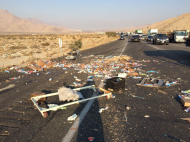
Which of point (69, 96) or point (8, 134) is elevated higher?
point (69, 96)

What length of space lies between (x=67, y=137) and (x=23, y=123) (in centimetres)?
124

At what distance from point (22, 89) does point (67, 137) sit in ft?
12.5

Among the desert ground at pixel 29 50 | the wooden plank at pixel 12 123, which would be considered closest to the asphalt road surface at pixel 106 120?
the wooden plank at pixel 12 123

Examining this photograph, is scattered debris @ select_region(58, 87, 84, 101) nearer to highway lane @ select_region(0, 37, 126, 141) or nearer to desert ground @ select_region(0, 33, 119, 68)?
highway lane @ select_region(0, 37, 126, 141)

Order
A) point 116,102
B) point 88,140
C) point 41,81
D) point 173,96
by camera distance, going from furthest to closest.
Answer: point 41,81
point 173,96
point 116,102
point 88,140

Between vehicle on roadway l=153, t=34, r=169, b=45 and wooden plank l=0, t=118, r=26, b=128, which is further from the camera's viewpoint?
vehicle on roadway l=153, t=34, r=169, b=45

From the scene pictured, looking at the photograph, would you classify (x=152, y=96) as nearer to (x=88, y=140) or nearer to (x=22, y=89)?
(x=88, y=140)

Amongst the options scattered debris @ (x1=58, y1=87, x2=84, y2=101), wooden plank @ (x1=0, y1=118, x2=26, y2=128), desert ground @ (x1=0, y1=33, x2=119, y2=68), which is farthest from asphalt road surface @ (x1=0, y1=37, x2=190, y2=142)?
desert ground @ (x1=0, y1=33, x2=119, y2=68)

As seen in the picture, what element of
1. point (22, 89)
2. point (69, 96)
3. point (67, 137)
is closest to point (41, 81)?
point (22, 89)

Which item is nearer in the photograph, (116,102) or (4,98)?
(116,102)

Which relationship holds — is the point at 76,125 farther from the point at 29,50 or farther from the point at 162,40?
the point at 162,40

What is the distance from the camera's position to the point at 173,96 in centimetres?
519

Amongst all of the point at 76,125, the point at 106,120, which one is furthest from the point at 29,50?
the point at 106,120

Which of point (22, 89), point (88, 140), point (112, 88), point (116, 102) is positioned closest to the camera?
point (88, 140)
